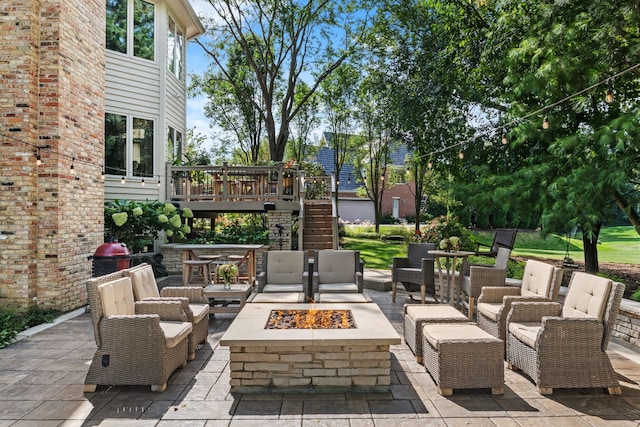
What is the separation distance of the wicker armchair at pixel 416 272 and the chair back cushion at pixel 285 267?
1.80m

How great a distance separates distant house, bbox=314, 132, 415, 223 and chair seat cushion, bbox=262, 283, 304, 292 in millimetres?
21199

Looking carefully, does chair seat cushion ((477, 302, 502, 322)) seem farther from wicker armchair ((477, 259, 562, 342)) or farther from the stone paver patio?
the stone paver patio

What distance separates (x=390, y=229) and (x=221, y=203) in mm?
11238

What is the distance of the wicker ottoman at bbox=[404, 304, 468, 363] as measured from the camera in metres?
4.53

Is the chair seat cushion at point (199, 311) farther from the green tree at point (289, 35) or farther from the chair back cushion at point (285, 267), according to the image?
the green tree at point (289, 35)

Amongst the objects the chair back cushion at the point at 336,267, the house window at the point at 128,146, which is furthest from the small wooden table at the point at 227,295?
the house window at the point at 128,146

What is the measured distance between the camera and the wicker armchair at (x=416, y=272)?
7.22 meters

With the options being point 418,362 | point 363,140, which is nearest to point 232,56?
point 363,140

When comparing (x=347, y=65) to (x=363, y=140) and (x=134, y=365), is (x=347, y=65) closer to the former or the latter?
(x=363, y=140)

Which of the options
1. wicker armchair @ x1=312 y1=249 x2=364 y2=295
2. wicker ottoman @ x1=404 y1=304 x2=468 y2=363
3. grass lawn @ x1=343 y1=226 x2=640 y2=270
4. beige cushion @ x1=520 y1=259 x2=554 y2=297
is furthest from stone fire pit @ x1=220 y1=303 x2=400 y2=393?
grass lawn @ x1=343 y1=226 x2=640 y2=270

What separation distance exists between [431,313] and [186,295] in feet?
9.49

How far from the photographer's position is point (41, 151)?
20.9 ft

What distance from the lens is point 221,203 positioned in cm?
1166

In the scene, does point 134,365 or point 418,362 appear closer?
point 134,365
